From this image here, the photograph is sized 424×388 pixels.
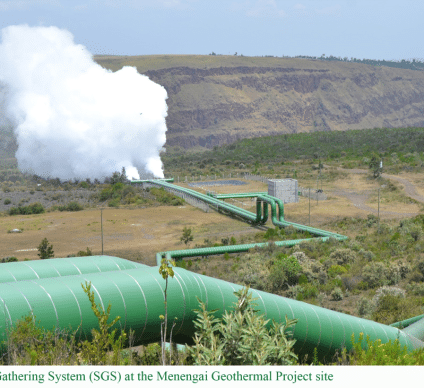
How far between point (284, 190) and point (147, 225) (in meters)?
14.4

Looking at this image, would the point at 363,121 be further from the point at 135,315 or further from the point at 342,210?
the point at 135,315

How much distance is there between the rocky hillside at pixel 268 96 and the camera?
152 meters

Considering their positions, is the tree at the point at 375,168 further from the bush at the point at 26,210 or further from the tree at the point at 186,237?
A: the bush at the point at 26,210

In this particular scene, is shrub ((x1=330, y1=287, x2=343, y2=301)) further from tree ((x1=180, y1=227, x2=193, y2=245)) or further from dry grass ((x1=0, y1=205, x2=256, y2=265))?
tree ((x1=180, y1=227, x2=193, y2=245))

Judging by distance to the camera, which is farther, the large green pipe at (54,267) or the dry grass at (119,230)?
the dry grass at (119,230)

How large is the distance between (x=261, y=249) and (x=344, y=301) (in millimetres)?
8902

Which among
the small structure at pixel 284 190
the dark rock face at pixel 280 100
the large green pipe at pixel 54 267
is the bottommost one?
the small structure at pixel 284 190

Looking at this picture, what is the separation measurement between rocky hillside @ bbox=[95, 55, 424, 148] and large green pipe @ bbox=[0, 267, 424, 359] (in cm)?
13308

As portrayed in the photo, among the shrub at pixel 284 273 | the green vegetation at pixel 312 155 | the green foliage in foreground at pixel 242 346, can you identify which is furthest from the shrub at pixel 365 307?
the green vegetation at pixel 312 155

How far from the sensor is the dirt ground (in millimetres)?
30631

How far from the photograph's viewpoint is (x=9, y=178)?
250 ft

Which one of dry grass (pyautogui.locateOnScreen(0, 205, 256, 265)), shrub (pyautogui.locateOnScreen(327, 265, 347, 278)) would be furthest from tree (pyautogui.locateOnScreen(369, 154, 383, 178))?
shrub (pyautogui.locateOnScreen(327, 265, 347, 278))

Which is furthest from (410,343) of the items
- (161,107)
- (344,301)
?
(161,107)

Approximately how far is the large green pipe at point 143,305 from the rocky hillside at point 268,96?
13308 cm
